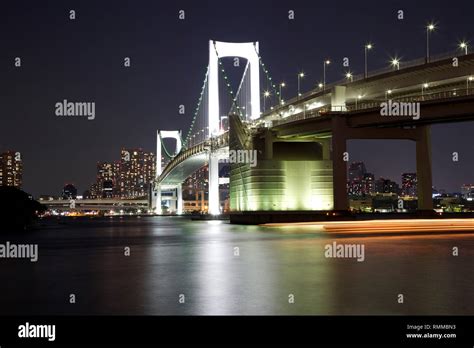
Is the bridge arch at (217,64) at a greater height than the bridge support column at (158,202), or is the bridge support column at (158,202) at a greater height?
the bridge arch at (217,64)

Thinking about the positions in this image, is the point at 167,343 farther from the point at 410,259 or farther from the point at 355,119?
the point at 355,119

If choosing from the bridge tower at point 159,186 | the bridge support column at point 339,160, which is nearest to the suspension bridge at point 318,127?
the bridge support column at point 339,160

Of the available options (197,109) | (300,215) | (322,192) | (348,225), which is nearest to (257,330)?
(348,225)

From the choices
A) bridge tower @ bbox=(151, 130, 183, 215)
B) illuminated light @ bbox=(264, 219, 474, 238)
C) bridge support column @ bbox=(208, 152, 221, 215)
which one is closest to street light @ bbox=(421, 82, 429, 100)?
illuminated light @ bbox=(264, 219, 474, 238)

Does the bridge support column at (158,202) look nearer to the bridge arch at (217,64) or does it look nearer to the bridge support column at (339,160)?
the bridge arch at (217,64)

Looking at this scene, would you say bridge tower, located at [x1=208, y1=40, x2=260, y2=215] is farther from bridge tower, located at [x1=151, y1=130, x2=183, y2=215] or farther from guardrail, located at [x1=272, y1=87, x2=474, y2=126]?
bridge tower, located at [x1=151, y1=130, x2=183, y2=215]

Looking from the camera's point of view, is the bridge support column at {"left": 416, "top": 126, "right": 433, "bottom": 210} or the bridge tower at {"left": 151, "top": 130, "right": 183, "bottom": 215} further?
the bridge tower at {"left": 151, "top": 130, "right": 183, "bottom": 215}
